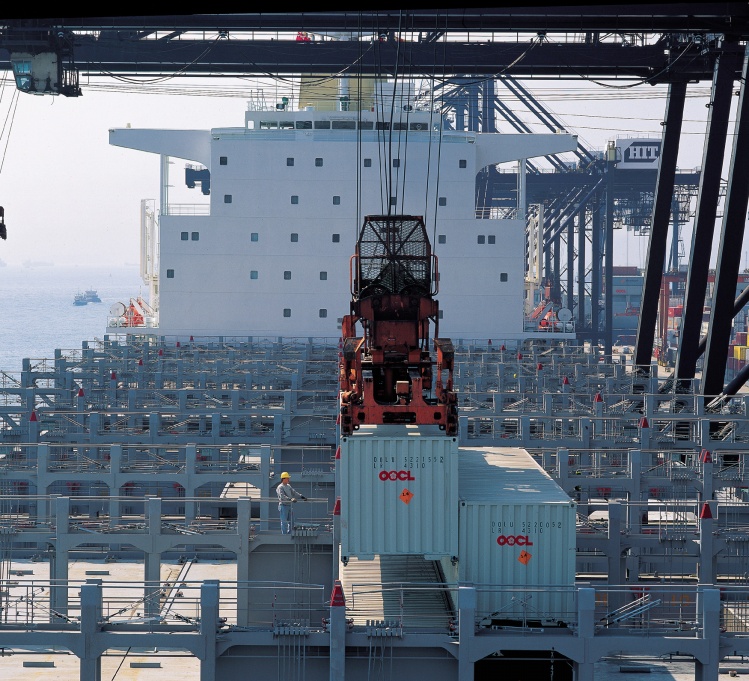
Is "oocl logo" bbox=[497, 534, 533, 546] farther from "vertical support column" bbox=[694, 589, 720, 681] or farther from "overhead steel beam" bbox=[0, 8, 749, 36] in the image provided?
"overhead steel beam" bbox=[0, 8, 749, 36]

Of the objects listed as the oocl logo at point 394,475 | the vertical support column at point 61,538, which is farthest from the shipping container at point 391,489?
the vertical support column at point 61,538

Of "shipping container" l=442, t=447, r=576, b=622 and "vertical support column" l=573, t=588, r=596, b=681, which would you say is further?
"shipping container" l=442, t=447, r=576, b=622

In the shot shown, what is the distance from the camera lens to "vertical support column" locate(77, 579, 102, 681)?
1212cm

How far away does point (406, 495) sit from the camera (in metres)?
13.8

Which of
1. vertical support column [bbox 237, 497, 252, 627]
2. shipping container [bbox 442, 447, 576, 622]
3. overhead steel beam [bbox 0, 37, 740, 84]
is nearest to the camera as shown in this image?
shipping container [bbox 442, 447, 576, 622]

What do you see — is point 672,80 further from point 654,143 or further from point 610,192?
point 654,143

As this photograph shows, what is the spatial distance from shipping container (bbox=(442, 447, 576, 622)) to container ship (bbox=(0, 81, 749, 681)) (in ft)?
0.09

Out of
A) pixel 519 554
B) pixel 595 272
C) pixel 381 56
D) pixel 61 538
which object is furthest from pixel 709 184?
pixel 595 272

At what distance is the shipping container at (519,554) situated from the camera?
42.6ft

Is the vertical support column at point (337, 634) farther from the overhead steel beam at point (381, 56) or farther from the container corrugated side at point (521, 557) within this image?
the overhead steel beam at point (381, 56)

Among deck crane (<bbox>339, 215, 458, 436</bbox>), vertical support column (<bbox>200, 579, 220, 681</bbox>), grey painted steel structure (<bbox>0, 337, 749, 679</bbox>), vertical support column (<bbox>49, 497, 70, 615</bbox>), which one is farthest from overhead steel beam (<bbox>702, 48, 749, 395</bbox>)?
vertical support column (<bbox>200, 579, 220, 681</bbox>)

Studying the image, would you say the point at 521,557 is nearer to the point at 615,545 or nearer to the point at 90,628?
the point at 615,545

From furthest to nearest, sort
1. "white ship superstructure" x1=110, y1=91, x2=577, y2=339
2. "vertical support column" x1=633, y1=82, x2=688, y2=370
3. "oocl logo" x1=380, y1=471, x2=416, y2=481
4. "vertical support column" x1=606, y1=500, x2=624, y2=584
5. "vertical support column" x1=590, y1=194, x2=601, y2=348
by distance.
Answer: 1. "vertical support column" x1=590, y1=194, x2=601, y2=348
2. "white ship superstructure" x1=110, y1=91, x2=577, y2=339
3. "vertical support column" x1=633, y1=82, x2=688, y2=370
4. "vertical support column" x1=606, y1=500, x2=624, y2=584
5. "oocl logo" x1=380, y1=471, x2=416, y2=481

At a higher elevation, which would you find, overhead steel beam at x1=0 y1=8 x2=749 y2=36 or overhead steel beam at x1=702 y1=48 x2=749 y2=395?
overhead steel beam at x1=0 y1=8 x2=749 y2=36
